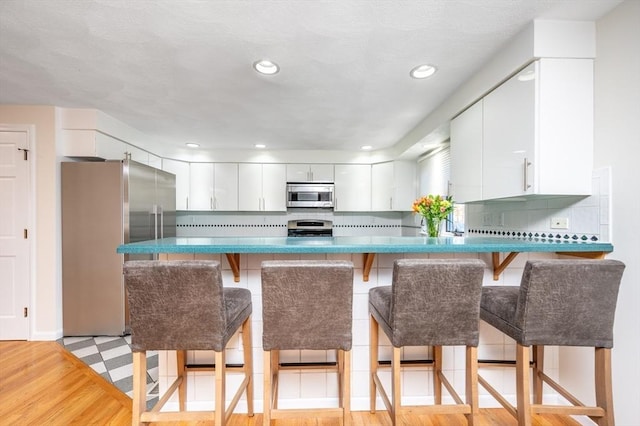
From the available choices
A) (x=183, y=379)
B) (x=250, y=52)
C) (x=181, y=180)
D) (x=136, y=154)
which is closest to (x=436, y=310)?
(x=183, y=379)

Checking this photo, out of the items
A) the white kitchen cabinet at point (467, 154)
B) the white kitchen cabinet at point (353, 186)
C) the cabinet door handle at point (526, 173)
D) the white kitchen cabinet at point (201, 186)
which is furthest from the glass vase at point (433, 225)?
the white kitchen cabinet at point (201, 186)

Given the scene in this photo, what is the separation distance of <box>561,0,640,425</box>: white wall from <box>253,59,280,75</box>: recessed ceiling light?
Result: 6.18ft

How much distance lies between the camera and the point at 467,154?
2.22 m

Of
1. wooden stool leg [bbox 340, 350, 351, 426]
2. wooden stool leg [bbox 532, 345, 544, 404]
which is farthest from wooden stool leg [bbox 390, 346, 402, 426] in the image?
wooden stool leg [bbox 532, 345, 544, 404]

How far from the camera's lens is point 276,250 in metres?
1.37

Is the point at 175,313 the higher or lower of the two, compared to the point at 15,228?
lower

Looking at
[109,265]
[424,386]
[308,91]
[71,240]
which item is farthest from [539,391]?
[71,240]

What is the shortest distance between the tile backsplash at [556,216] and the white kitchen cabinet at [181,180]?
3.85m

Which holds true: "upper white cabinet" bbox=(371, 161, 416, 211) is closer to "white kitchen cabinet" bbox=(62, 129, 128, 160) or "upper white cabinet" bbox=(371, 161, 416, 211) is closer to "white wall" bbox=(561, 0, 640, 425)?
"white wall" bbox=(561, 0, 640, 425)

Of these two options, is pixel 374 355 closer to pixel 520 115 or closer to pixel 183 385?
pixel 183 385

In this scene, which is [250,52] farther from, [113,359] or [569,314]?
[113,359]

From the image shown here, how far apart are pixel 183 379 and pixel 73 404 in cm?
83

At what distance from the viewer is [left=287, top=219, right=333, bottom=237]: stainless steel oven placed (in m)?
4.52

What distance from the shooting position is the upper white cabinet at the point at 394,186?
4145 mm
